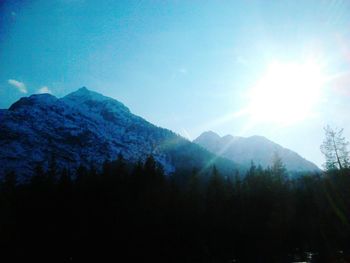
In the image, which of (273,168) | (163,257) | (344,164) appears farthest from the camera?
(273,168)

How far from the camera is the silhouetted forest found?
42.8 meters

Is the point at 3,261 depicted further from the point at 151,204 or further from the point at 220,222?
the point at 220,222

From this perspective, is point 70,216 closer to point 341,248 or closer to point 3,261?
point 3,261

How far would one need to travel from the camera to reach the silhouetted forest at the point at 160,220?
42.8 metres

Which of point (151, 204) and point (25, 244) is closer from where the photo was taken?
point (25, 244)

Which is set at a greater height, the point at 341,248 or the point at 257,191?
the point at 257,191

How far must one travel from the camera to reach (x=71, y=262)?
42.8 metres

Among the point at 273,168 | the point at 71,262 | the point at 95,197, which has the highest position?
the point at 273,168

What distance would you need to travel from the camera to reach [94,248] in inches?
1686

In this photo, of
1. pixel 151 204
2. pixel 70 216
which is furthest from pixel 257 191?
pixel 70 216

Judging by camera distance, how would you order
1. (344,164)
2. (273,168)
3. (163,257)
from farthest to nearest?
(273,168) < (163,257) < (344,164)

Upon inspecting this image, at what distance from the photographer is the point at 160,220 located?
4619 centimetres

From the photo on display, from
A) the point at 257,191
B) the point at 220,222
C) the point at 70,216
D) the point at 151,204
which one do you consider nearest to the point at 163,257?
the point at 151,204

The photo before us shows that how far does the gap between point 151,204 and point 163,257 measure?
7854 mm
